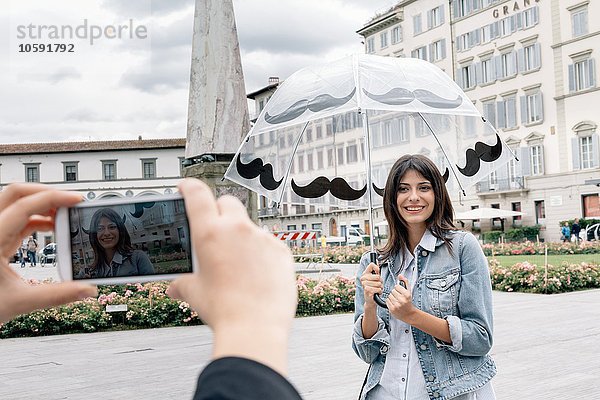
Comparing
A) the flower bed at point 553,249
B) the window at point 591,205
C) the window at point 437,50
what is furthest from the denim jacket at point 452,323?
the window at point 437,50

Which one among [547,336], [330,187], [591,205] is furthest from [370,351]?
[591,205]

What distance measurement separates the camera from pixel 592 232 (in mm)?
32469

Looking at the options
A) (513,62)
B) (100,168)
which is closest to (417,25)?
(513,62)

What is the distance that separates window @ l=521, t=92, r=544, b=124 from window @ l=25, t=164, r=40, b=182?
4102 cm

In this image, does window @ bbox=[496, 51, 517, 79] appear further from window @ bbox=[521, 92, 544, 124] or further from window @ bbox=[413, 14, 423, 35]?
window @ bbox=[413, 14, 423, 35]

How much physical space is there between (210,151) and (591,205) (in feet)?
98.1

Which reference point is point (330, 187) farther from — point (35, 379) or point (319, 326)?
point (319, 326)

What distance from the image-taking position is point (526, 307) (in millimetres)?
11250

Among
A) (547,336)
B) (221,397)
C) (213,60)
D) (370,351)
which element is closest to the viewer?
(221,397)

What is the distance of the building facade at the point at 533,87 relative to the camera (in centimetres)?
3603

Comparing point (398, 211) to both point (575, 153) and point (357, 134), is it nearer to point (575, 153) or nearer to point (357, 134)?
point (357, 134)

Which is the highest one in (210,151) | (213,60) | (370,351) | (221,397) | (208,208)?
(213,60)

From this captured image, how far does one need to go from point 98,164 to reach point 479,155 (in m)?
62.3

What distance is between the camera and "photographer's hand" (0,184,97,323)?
0.84 meters
